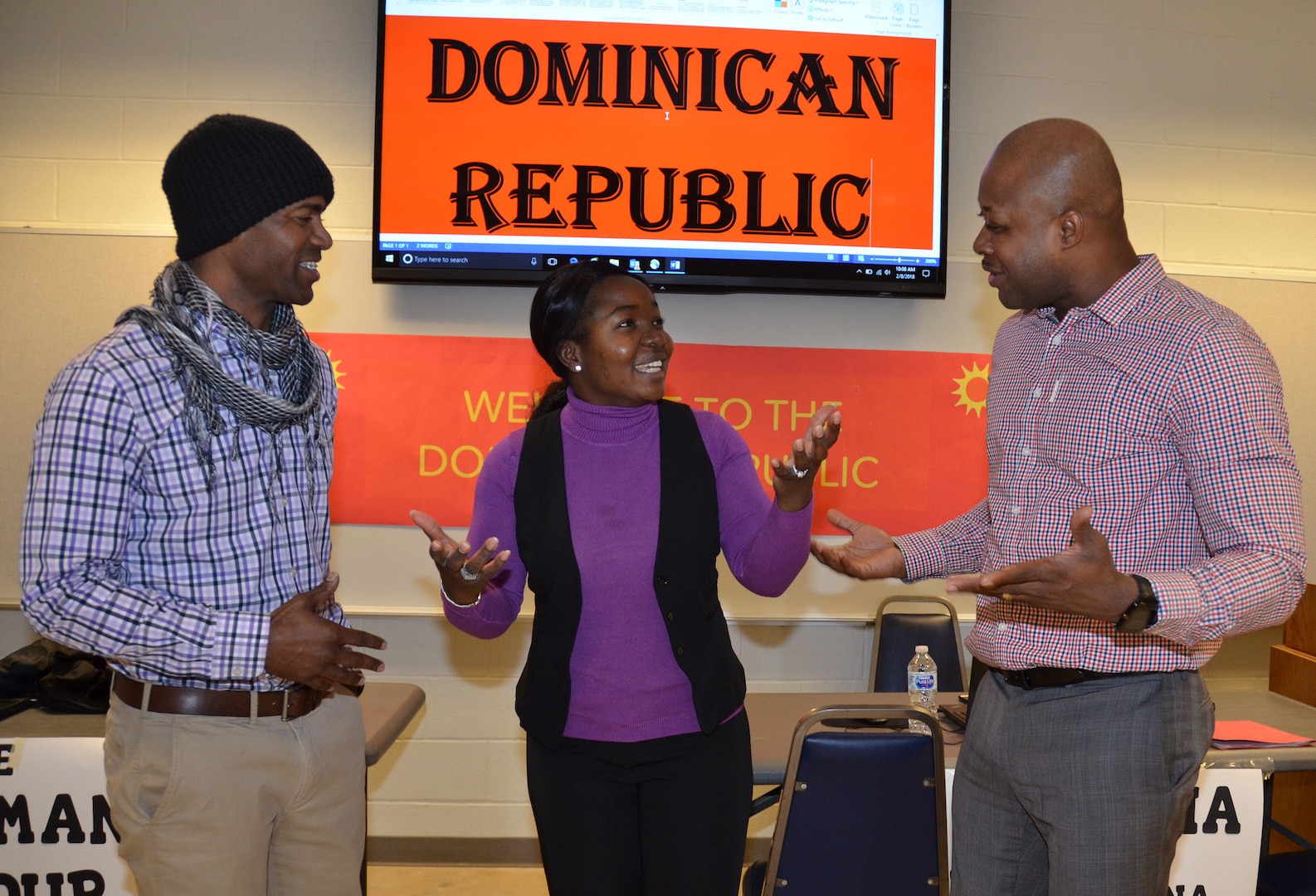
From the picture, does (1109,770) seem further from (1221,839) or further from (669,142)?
(669,142)

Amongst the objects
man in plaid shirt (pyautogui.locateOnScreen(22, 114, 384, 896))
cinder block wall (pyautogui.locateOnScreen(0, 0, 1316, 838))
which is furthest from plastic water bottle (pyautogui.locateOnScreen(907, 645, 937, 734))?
man in plaid shirt (pyautogui.locateOnScreen(22, 114, 384, 896))

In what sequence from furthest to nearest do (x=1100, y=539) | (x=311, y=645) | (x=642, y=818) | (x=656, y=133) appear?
1. (x=656, y=133)
2. (x=642, y=818)
3. (x=311, y=645)
4. (x=1100, y=539)

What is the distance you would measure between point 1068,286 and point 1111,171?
0.21 m

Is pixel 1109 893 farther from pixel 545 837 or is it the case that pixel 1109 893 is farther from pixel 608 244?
pixel 608 244

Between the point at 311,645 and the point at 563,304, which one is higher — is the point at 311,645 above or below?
below

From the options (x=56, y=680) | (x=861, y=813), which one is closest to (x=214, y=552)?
(x=861, y=813)

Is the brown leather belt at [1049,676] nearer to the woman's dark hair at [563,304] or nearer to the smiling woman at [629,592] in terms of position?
the smiling woman at [629,592]

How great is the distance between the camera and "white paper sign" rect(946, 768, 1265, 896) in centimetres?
254

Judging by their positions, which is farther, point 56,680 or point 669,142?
point 669,142

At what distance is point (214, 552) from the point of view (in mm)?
1549

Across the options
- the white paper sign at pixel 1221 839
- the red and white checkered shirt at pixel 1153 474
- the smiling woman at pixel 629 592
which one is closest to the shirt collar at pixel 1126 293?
the red and white checkered shirt at pixel 1153 474

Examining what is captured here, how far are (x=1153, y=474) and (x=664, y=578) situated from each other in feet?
2.80

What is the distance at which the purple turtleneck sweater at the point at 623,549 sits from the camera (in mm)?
1853

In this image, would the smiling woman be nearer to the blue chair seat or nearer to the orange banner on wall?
the blue chair seat
